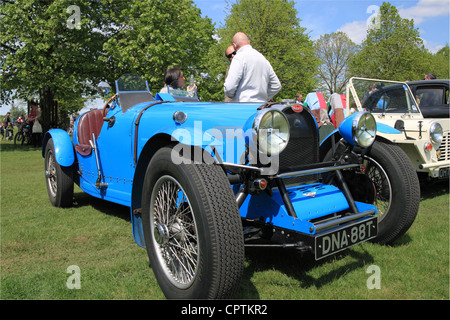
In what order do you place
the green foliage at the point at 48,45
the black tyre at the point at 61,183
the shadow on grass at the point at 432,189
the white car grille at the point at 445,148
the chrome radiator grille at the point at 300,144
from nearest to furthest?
the chrome radiator grille at the point at 300,144 → the black tyre at the point at 61,183 → the white car grille at the point at 445,148 → the shadow on grass at the point at 432,189 → the green foliage at the point at 48,45

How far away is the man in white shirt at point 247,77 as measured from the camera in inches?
137

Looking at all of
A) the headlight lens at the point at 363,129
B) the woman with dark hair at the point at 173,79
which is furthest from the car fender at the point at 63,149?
the headlight lens at the point at 363,129

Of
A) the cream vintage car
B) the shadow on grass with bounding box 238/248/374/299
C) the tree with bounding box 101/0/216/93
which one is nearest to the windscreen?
the cream vintage car

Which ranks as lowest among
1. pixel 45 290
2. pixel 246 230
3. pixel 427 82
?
pixel 45 290

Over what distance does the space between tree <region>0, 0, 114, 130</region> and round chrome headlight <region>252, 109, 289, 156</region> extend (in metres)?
15.4

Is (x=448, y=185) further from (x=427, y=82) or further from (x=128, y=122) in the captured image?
(x=128, y=122)

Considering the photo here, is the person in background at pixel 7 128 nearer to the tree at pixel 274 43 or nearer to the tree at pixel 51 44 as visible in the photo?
the tree at pixel 51 44

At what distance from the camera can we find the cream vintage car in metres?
5.52

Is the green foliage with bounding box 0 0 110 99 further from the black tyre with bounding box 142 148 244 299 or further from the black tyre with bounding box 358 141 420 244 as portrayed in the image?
the black tyre with bounding box 358 141 420 244

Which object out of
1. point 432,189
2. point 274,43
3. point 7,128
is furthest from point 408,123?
point 7,128

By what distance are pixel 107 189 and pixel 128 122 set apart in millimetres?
953

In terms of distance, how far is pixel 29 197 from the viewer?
591 centimetres

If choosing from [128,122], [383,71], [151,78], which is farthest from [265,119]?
[383,71]

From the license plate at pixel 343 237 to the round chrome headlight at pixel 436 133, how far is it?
374 cm
